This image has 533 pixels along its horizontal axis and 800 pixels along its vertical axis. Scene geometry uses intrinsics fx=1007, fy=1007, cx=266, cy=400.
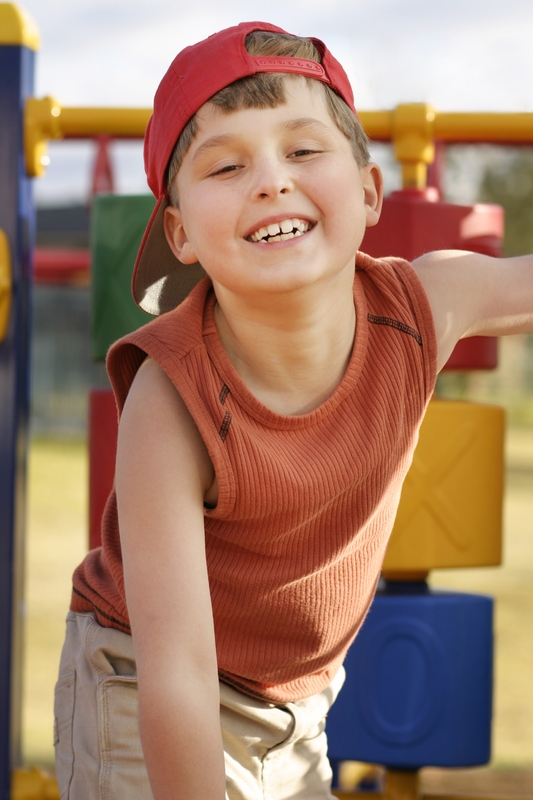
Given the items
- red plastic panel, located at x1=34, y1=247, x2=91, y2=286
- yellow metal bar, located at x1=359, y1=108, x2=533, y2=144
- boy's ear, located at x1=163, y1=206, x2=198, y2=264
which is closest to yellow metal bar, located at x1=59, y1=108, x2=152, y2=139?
yellow metal bar, located at x1=359, y1=108, x2=533, y2=144

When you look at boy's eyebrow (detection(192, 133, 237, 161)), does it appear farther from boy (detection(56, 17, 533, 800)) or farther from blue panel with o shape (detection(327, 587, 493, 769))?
blue panel with o shape (detection(327, 587, 493, 769))

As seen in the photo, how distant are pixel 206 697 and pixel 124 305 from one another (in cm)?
87

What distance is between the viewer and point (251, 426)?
1.15 meters

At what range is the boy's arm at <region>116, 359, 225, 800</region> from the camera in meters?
1.02

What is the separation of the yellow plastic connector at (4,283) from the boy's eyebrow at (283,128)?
0.74 meters

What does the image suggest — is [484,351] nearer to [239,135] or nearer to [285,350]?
[285,350]

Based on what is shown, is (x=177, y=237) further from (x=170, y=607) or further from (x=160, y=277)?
(x=170, y=607)

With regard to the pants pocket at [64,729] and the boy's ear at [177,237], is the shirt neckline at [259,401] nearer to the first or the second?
the boy's ear at [177,237]

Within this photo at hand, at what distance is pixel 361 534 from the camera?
4.15ft

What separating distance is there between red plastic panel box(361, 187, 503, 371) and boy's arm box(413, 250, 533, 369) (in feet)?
1.06

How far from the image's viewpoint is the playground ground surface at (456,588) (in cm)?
264

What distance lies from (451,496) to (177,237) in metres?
0.79

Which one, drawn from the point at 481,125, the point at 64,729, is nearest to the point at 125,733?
the point at 64,729

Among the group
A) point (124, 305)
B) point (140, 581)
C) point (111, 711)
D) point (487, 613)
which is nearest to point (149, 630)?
point (140, 581)
